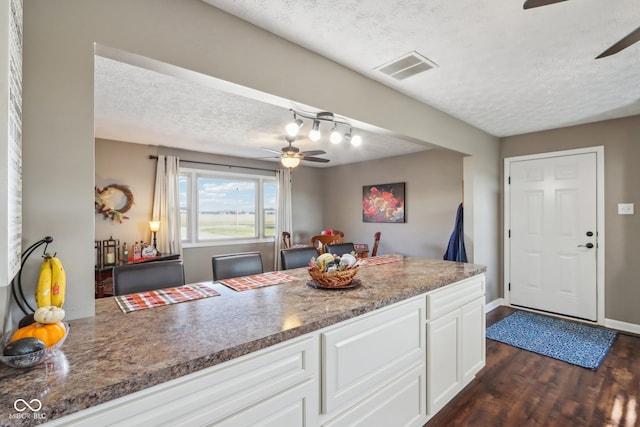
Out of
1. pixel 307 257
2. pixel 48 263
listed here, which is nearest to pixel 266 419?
pixel 48 263

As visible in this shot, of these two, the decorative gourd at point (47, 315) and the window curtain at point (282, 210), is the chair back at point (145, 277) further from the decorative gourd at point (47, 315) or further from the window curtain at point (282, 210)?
the window curtain at point (282, 210)

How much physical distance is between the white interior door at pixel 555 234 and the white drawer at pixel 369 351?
10.3 ft

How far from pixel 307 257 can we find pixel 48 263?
6.79 ft

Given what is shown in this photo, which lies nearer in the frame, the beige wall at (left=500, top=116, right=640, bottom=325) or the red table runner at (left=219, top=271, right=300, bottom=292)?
the red table runner at (left=219, top=271, right=300, bottom=292)

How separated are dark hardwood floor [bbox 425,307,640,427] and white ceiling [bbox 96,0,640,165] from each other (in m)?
2.43

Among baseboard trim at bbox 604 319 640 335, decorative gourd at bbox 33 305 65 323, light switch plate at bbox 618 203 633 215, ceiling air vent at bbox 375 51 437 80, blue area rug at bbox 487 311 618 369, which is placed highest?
ceiling air vent at bbox 375 51 437 80

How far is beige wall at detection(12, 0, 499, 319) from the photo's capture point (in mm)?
1176

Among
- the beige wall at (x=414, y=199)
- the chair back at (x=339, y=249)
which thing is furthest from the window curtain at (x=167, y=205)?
the beige wall at (x=414, y=199)

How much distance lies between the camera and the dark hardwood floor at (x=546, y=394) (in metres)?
2.02

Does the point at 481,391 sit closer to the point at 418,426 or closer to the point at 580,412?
the point at 580,412

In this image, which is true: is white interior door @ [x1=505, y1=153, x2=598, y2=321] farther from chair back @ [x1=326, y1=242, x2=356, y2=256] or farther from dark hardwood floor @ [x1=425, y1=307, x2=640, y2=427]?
chair back @ [x1=326, y1=242, x2=356, y2=256]

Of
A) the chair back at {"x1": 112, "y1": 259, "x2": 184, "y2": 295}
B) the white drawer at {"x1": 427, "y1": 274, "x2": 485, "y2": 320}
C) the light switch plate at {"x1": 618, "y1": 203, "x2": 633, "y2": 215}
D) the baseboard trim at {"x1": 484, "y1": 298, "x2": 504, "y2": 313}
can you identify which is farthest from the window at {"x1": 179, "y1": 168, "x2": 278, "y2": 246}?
the light switch plate at {"x1": 618, "y1": 203, "x2": 633, "y2": 215}

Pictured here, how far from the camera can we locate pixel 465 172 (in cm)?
390

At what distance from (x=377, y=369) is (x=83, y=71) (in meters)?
1.92
